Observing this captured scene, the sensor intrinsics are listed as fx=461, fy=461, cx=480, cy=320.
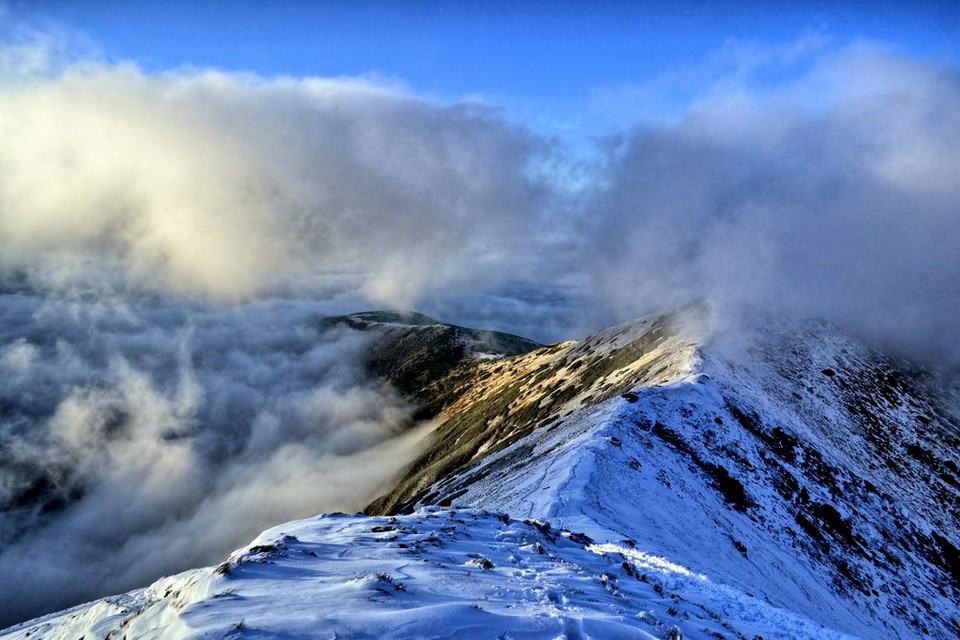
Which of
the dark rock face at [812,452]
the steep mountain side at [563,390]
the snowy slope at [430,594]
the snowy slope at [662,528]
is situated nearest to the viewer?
the snowy slope at [430,594]

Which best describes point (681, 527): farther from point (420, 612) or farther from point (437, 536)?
point (420, 612)

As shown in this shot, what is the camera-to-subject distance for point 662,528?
25.2 metres

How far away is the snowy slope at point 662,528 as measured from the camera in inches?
372

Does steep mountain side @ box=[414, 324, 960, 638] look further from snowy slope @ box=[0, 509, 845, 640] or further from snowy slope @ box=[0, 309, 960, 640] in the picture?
snowy slope @ box=[0, 509, 845, 640]

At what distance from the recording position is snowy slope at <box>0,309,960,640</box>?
9.46 metres

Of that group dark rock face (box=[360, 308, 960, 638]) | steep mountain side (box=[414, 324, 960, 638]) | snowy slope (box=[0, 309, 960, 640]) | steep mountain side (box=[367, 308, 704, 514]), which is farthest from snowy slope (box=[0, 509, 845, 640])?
steep mountain side (box=[367, 308, 704, 514])

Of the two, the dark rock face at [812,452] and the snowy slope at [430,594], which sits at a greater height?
the snowy slope at [430,594]

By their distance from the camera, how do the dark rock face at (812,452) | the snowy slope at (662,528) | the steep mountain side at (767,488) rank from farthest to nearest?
the dark rock face at (812,452), the steep mountain side at (767,488), the snowy slope at (662,528)

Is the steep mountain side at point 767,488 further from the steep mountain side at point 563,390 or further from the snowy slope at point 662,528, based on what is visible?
the steep mountain side at point 563,390

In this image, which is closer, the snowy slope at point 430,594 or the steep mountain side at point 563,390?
the snowy slope at point 430,594

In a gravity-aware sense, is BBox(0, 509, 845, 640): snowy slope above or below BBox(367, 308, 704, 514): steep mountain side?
above

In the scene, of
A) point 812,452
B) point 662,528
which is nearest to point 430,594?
point 662,528

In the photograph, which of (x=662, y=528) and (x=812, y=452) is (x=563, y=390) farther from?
(x=662, y=528)

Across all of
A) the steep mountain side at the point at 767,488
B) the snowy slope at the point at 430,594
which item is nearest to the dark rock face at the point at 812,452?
the steep mountain side at the point at 767,488
